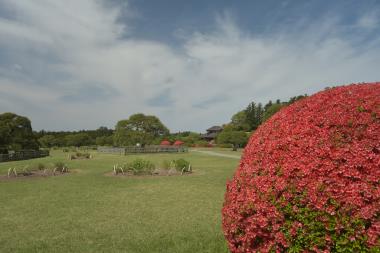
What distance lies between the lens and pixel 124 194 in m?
13.8

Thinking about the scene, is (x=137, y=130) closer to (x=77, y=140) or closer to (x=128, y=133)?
(x=128, y=133)

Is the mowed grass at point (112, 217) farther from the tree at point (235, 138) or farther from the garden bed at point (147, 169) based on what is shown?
the tree at point (235, 138)

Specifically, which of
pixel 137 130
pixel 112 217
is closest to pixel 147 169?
pixel 112 217

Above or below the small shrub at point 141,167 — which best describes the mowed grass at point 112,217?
below

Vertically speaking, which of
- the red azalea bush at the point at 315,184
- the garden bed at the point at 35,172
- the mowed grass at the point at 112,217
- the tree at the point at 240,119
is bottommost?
the mowed grass at the point at 112,217

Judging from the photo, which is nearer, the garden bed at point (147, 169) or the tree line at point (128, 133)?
the garden bed at point (147, 169)

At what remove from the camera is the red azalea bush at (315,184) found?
141 inches

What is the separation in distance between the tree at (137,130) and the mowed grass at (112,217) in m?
49.2

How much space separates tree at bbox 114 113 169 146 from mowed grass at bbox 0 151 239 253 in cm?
4917

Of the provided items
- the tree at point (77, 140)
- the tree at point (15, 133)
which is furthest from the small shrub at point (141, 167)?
the tree at point (77, 140)

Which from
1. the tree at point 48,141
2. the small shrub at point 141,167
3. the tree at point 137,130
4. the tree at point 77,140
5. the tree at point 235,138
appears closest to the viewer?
the small shrub at point 141,167

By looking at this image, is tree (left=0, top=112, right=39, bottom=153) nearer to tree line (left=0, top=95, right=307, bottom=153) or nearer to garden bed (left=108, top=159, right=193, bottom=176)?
tree line (left=0, top=95, right=307, bottom=153)

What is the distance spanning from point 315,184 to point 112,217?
7611 mm

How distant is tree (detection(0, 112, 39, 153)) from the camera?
132 ft
